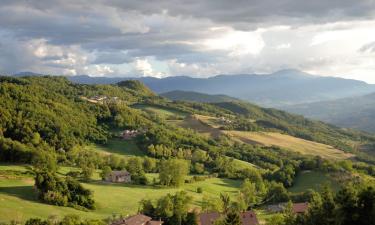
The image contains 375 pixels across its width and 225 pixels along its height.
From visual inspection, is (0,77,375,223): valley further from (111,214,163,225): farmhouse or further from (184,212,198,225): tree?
(111,214,163,225): farmhouse

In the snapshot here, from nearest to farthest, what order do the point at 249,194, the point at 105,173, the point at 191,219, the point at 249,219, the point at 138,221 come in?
the point at 138,221
the point at 249,219
the point at 191,219
the point at 249,194
the point at 105,173

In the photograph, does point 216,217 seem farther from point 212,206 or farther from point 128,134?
point 128,134

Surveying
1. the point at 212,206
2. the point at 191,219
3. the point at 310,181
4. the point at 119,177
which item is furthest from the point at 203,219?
the point at 310,181

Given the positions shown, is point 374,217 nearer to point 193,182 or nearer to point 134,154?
point 193,182

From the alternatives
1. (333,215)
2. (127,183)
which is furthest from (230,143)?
(333,215)

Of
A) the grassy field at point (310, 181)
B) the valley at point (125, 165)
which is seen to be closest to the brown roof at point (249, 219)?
the valley at point (125, 165)

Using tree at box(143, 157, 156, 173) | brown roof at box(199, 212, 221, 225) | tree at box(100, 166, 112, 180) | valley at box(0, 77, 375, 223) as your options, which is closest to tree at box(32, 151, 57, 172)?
valley at box(0, 77, 375, 223)

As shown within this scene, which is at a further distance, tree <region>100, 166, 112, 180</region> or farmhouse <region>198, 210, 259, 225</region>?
tree <region>100, 166, 112, 180</region>
